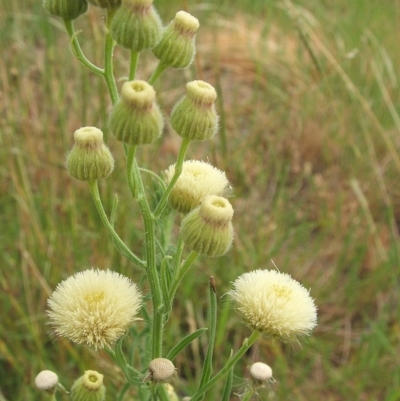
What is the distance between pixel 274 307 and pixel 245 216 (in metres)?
2.14

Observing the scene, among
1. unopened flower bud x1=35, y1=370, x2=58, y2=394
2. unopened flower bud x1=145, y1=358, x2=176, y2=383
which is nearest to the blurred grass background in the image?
unopened flower bud x1=35, y1=370, x2=58, y2=394

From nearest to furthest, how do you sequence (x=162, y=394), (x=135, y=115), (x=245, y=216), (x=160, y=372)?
1. (x=135, y=115)
2. (x=160, y=372)
3. (x=162, y=394)
4. (x=245, y=216)

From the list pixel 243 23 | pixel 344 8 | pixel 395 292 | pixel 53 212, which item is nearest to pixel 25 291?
pixel 53 212

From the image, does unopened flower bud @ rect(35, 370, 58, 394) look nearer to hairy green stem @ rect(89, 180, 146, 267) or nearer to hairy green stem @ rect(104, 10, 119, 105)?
hairy green stem @ rect(89, 180, 146, 267)

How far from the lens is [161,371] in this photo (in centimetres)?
124

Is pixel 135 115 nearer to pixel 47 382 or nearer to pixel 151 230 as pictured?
pixel 151 230

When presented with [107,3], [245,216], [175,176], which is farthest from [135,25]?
[245,216]

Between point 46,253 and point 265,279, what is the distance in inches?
63.4

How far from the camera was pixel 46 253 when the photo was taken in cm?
271

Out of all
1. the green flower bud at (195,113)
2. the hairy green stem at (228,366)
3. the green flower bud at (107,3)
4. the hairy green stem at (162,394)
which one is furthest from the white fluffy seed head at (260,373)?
the green flower bud at (107,3)

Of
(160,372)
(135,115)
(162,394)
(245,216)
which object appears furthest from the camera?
(245,216)

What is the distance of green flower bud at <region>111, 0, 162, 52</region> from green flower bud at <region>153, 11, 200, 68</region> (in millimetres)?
85

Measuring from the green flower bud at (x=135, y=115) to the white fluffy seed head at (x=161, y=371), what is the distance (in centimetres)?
50

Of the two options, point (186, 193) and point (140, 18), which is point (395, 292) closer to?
point (186, 193)
